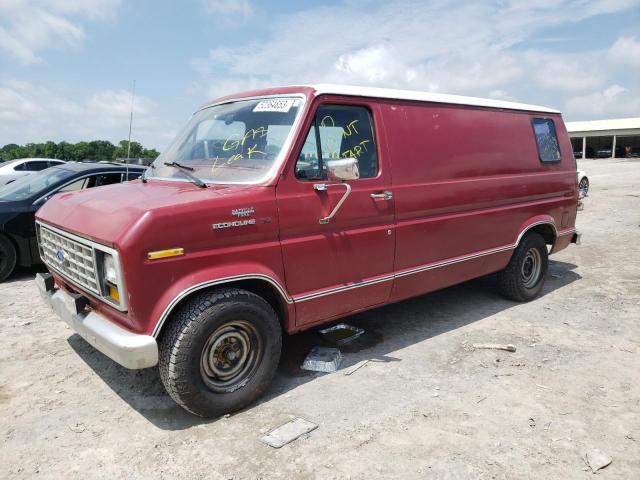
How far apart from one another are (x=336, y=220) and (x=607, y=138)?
61.4 metres

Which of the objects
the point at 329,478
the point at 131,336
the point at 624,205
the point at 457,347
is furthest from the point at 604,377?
the point at 624,205

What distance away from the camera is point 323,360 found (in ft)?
13.9

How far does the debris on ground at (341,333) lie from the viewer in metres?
4.72

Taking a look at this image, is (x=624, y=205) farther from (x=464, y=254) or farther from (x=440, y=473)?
(x=440, y=473)

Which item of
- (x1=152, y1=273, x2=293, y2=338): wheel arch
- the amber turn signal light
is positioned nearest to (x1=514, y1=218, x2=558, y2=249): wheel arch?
(x1=152, y1=273, x2=293, y2=338): wheel arch

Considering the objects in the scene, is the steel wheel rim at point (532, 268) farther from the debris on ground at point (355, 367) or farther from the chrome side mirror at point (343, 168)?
the chrome side mirror at point (343, 168)

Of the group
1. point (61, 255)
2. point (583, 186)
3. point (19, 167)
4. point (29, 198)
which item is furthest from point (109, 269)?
point (583, 186)

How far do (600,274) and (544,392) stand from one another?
4197 mm

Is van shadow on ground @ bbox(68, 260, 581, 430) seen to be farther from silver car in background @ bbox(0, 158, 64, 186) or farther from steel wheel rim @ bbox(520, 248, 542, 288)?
silver car in background @ bbox(0, 158, 64, 186)

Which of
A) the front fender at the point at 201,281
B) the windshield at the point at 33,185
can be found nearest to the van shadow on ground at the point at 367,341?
the front fender at the point at 201,281

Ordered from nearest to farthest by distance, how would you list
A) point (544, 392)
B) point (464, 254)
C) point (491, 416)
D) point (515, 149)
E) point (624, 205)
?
point (491, 416) < point (544, 392) < point (464, 254) < point (515, 149) < point (624, 205)

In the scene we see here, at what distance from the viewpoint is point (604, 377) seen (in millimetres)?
3992

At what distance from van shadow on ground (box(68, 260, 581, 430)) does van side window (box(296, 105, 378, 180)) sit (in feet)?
5.31

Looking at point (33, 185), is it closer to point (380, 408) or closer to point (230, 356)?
point (230, 356)
